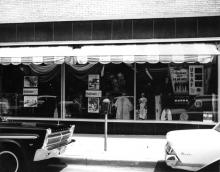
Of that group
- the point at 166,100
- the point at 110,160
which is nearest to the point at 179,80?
the point at 166,100

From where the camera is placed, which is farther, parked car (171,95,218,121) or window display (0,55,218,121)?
window display (0,55,218,121)

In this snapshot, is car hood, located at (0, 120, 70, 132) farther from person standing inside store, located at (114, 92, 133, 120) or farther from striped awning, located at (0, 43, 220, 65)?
person standing inside store, located at (114, 92, 133, 120)

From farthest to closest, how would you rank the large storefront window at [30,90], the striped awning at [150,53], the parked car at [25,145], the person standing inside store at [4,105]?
1. the person standing inside store at [4,105]
2. the large storefront window at [30,90]
3. the striped awning at [150,53]
4. the parked car at [25,145]

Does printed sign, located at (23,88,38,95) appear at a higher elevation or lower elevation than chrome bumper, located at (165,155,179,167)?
higher

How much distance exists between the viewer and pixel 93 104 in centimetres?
1365

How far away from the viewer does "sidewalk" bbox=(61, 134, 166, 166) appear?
914cm

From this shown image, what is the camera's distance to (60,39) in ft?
44.8

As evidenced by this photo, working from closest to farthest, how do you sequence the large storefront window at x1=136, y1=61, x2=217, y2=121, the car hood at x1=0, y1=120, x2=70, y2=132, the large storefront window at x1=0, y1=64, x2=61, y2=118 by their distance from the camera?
the car hood at x1=0, y1=120, x2=70, y2=132 < the large storefront window at x1=136, y1=61, x2=217, y2=121 < the large storefront window at x1=0, y1=64, x2=61, y2=118

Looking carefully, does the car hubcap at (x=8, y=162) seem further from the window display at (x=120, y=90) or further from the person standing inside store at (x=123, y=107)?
the person standing inside store at (x=123, y=107)

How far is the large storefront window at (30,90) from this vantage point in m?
13.8

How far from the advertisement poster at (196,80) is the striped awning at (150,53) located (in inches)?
34.7

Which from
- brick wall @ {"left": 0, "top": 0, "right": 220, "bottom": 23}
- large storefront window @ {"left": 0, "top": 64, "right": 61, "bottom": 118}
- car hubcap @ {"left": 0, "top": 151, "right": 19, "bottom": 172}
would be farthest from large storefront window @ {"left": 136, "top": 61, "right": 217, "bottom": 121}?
car hubcap @ {"left": 0, "top": 151, "right": 19, "bottom": 172}

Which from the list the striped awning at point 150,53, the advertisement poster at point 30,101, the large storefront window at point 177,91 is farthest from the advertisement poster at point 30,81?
the large storefront window at point 177,91

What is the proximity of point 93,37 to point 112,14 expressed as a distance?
1.03 metres
